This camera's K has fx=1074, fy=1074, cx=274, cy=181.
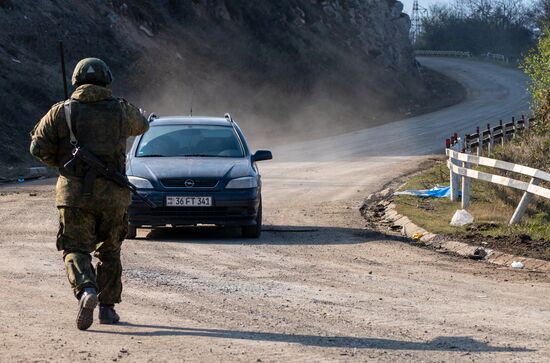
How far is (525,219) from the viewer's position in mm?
17016

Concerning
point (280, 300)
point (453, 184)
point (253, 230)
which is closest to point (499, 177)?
point (453, 184)

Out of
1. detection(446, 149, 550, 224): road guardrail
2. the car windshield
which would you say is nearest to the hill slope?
detection(446, 149, 550, 224): road guardrail

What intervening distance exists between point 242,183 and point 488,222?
4.05 metres

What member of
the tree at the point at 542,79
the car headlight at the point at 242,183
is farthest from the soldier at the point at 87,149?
the tree at the point at 542,79

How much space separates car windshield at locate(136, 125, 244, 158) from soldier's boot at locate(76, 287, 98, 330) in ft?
25.1

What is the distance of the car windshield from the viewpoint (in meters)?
15.5

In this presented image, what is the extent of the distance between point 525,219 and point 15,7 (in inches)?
1177

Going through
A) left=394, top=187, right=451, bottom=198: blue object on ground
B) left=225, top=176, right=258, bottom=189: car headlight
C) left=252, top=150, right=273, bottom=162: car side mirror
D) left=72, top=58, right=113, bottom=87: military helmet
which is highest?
left=72, top=58, right=113, bottom=87: military helmet

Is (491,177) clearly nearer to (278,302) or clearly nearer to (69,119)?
(278,302)

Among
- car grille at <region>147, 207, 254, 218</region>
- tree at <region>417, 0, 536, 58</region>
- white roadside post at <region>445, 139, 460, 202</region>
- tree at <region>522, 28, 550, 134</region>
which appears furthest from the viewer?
tree at <region>417, 0, 536, 58</region>

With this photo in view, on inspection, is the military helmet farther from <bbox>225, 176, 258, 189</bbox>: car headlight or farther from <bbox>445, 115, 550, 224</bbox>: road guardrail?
<bbox>445, 115, 550, 224</bbox>: road guardrail

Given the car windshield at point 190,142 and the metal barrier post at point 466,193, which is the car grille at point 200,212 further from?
the metal barrier post at point 466,193

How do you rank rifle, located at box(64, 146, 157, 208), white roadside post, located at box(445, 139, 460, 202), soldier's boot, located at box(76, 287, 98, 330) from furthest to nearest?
1. white roadside post, located at box(445, 139, 460, 202)
2. rifle, located at box(64, 146, 157, 208)
3. soldier's boot, located at box(76, 287, 98, 330)

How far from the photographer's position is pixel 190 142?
1573cm
